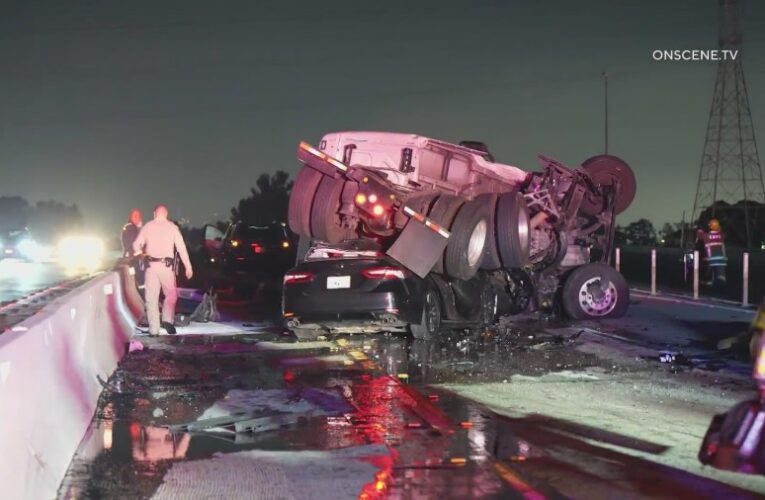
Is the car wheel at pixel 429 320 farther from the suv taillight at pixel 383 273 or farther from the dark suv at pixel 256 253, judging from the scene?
the dark suv at pixel 256 253

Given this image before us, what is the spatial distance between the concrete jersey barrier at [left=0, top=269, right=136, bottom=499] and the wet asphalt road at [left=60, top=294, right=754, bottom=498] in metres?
0.24

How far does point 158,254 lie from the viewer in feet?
43.0

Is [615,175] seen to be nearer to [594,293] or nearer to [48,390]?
[594,293]

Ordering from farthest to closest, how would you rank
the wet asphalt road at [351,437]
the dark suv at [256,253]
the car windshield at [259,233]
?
1. the car windshield at [259,233]
2. the dark suv at [256,253]
3. the wet asphalt road at [351,437]

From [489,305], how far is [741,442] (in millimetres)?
9061

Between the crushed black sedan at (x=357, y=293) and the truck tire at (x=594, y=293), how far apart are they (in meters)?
3.17

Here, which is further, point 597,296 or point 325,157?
point 597,296

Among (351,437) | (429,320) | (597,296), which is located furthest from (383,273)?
(597,296)

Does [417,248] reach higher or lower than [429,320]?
higher

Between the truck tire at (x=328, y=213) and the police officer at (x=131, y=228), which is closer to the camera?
the truck tire at (x=328, y=213)

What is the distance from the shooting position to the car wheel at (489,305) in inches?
530

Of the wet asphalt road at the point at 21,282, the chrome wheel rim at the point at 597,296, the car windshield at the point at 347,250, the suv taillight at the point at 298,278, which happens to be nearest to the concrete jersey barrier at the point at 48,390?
the suv taillight at the point at 298,278

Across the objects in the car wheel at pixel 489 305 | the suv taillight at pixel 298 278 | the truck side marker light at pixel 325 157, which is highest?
the truck side marker light at pixel 325 157

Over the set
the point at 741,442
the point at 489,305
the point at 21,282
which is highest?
the point at 489,305
